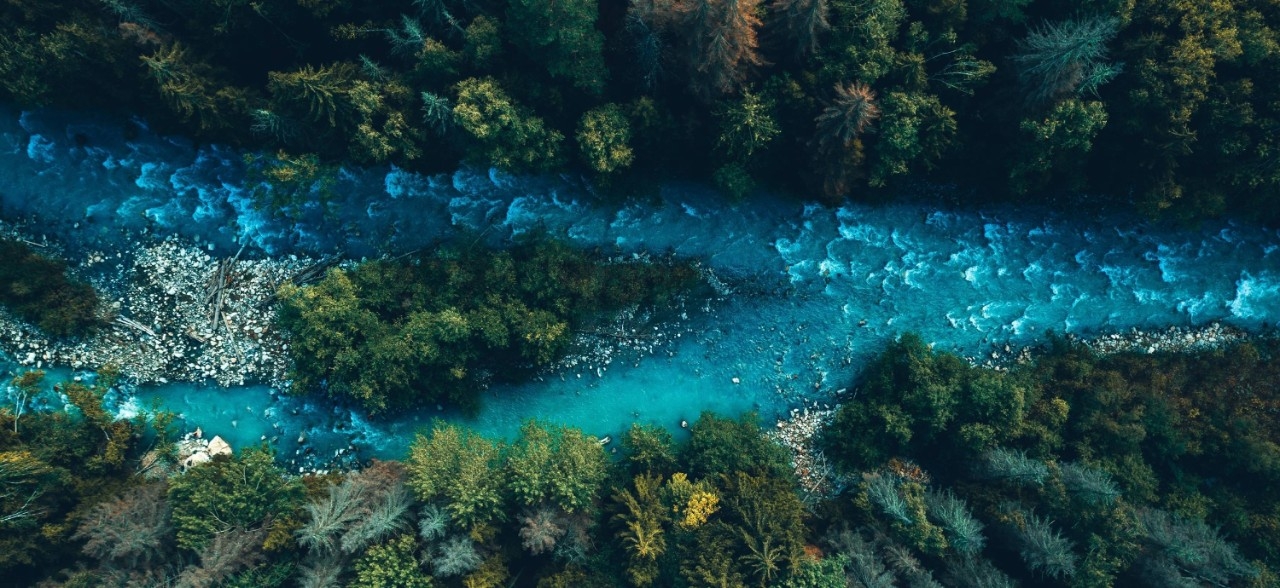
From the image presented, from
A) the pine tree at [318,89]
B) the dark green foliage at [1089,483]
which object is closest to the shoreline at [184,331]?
the dark green foliage at [1089,483]

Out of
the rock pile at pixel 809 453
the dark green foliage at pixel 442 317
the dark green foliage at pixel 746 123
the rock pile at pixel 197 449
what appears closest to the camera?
the dark green foliage at pixel 746 123

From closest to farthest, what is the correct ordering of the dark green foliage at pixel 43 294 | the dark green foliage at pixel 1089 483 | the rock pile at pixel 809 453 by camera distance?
1. the dark green foliage at pixel 1089 483
2. the dark green foliage at pixel 43 294
3. the rock pile at pixel 809 453

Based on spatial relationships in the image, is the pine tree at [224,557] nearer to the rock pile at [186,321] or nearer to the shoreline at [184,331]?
the shoreline at [184,331]

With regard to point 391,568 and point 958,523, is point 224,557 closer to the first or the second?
point 391,568

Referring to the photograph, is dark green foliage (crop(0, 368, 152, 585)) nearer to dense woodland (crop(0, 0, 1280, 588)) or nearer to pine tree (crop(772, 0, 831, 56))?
dense woodland (crop(0, 0, 1280, 588))

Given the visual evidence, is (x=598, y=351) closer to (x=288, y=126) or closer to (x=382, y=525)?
(x=382, y=525)

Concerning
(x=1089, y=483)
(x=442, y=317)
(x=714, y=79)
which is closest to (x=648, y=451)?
(x=442, y=317)

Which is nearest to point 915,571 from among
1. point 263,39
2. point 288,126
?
point 288,126
